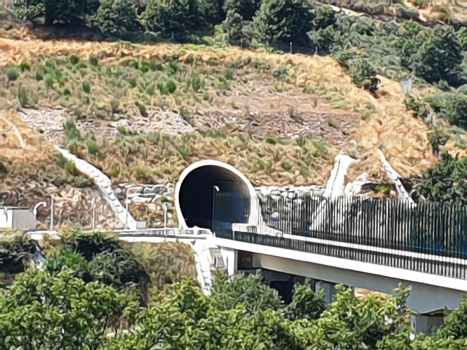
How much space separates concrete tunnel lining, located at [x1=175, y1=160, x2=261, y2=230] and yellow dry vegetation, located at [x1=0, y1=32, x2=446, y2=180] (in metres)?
1.70

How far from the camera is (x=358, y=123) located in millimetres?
50344

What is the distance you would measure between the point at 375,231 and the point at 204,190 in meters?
15.5

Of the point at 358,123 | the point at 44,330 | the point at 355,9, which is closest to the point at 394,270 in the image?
the point at 44,330

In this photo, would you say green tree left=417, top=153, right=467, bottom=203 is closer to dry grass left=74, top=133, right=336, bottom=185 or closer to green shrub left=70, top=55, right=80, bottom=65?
dry grass left=74, top=133, right=336, bottom=185

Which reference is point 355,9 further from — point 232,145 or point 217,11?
point 232,145

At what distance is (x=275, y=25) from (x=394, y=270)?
34880 millimetres

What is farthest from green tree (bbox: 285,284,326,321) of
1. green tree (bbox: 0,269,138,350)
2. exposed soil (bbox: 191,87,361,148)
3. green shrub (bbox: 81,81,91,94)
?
green shrub (bbox: 81,81,91,94)

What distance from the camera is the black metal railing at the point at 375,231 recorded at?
25.8 metres

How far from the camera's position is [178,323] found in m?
17.2

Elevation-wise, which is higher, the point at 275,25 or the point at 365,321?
the point at 275,25

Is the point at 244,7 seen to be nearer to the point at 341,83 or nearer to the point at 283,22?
the point at 283,22

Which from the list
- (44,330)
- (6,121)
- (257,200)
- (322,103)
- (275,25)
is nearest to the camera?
(44,330)

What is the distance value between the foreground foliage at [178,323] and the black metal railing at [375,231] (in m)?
6.71

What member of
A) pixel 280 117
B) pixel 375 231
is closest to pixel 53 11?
pixel 280 117
